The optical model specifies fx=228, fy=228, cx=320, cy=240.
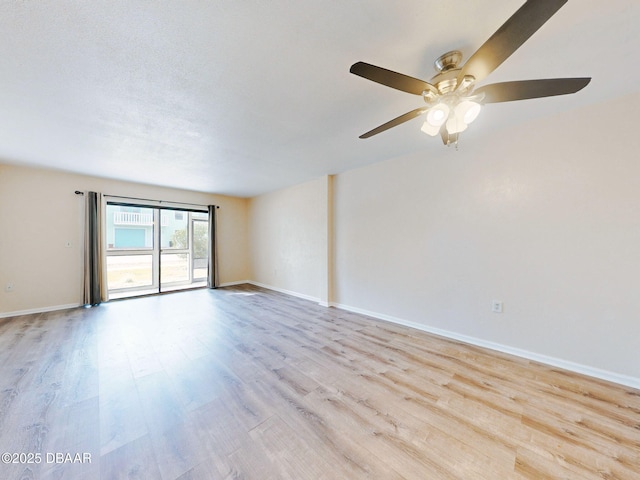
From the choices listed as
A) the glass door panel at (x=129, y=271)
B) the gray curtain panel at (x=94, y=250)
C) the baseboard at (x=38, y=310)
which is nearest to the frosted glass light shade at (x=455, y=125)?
the gray curtain panel at (x=94, y=250)

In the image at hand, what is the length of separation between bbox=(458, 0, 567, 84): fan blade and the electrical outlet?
2.35m

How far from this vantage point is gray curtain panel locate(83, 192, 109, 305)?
411 cm

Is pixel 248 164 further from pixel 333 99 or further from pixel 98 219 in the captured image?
pixel 98 219

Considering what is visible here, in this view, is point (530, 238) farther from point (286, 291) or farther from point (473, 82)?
point (286, 291)

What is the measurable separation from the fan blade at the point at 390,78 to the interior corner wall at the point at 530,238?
5.75ft

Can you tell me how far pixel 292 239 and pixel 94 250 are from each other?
361 cm

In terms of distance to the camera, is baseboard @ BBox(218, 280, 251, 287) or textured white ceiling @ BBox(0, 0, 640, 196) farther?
baseboard @ BBox(218, 280, 251, 287)

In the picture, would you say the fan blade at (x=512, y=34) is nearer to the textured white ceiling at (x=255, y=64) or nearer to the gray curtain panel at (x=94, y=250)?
the textured white ceiling at (x=255, y=64)

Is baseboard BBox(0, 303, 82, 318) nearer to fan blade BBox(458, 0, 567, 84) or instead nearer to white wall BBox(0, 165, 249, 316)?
white wall BBox(0, 165, 249, 316)

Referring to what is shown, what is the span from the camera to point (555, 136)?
224 cm

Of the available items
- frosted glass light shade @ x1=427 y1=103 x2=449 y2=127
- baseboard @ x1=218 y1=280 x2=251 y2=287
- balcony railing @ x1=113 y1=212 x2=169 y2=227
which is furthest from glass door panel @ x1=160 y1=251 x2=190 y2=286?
frosted glass light shade @ x1=427 y1=103 x2=449 y2=127

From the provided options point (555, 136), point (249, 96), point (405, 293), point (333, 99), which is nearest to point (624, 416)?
point (405, 293)

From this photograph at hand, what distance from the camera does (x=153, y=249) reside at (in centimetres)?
509

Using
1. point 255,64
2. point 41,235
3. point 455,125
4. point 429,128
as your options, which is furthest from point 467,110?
point 41,235
